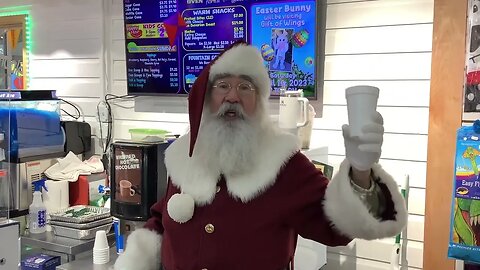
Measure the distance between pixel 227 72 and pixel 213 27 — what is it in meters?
1.53

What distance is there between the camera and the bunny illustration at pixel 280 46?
293 centimetres

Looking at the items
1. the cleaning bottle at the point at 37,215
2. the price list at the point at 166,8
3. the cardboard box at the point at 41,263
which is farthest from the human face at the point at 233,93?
the price list at the point at 166,8

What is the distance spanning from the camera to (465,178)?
202 cm

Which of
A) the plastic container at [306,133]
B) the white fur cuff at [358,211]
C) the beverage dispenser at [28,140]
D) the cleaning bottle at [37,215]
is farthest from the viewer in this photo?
the beverage dispenser at [28,140]

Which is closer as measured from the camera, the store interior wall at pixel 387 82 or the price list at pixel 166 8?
the store interior wall at pixel 387 82

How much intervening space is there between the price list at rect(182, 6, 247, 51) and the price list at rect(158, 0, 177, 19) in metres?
0.10

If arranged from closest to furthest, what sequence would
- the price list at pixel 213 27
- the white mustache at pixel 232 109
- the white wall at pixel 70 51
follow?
the white mustache at pixel 232 109 → the price list at pixel 213 27 → the white wall at pixel 70 51

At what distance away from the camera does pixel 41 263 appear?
8.63 feet

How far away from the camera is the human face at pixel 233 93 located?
68.1 inches

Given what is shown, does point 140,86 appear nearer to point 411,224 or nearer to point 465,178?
point 411,224

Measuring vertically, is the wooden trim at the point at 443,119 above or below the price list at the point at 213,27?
below

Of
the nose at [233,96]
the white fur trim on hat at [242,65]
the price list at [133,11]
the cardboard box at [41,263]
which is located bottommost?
the cardboard box at [41,263]

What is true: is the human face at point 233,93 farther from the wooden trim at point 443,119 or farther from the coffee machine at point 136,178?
the wooden trim at point 443,119

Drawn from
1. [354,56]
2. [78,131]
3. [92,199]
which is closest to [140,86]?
[78,131]
